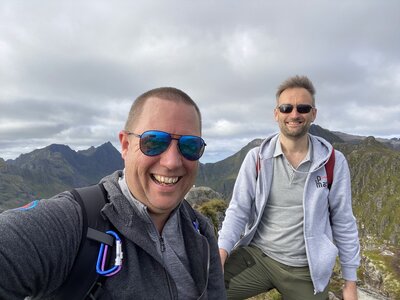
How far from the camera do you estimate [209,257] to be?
179 inches

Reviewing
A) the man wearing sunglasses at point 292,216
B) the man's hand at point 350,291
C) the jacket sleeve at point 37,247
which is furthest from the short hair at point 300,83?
the jacket sleeve at point 37,247

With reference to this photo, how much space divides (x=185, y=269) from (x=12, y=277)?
2192 mm

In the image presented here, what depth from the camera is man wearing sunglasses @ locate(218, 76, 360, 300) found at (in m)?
6.71

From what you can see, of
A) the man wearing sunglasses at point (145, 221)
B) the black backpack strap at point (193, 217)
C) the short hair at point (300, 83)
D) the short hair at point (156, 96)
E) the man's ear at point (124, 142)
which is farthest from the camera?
the short hair at point (300, 83)

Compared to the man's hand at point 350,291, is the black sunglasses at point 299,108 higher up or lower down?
higher up

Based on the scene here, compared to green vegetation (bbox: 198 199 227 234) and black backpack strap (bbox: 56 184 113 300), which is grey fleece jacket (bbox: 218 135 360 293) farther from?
green vegetation (bbox: 198 199 227 234)

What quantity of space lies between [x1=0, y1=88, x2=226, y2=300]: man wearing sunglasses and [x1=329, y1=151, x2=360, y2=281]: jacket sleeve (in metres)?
3.97

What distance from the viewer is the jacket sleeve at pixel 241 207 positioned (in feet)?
23.2

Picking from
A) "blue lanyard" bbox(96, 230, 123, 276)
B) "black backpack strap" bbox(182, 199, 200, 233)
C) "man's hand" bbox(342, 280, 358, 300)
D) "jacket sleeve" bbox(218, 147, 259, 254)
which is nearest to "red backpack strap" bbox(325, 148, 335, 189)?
"jacket sleeve" bbox(218, 147, 259, 254)

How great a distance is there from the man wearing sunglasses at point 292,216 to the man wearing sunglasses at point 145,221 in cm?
289

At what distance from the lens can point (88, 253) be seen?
3100 mm

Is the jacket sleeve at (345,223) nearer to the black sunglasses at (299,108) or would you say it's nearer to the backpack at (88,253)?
the black sunglasses at (299,108)

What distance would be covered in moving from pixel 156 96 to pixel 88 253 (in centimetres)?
214

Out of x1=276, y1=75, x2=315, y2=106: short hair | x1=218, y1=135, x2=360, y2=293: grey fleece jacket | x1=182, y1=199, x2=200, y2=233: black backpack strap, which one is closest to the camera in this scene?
x1=182, y1=199, x2=200, y2=233: black backpack strap
